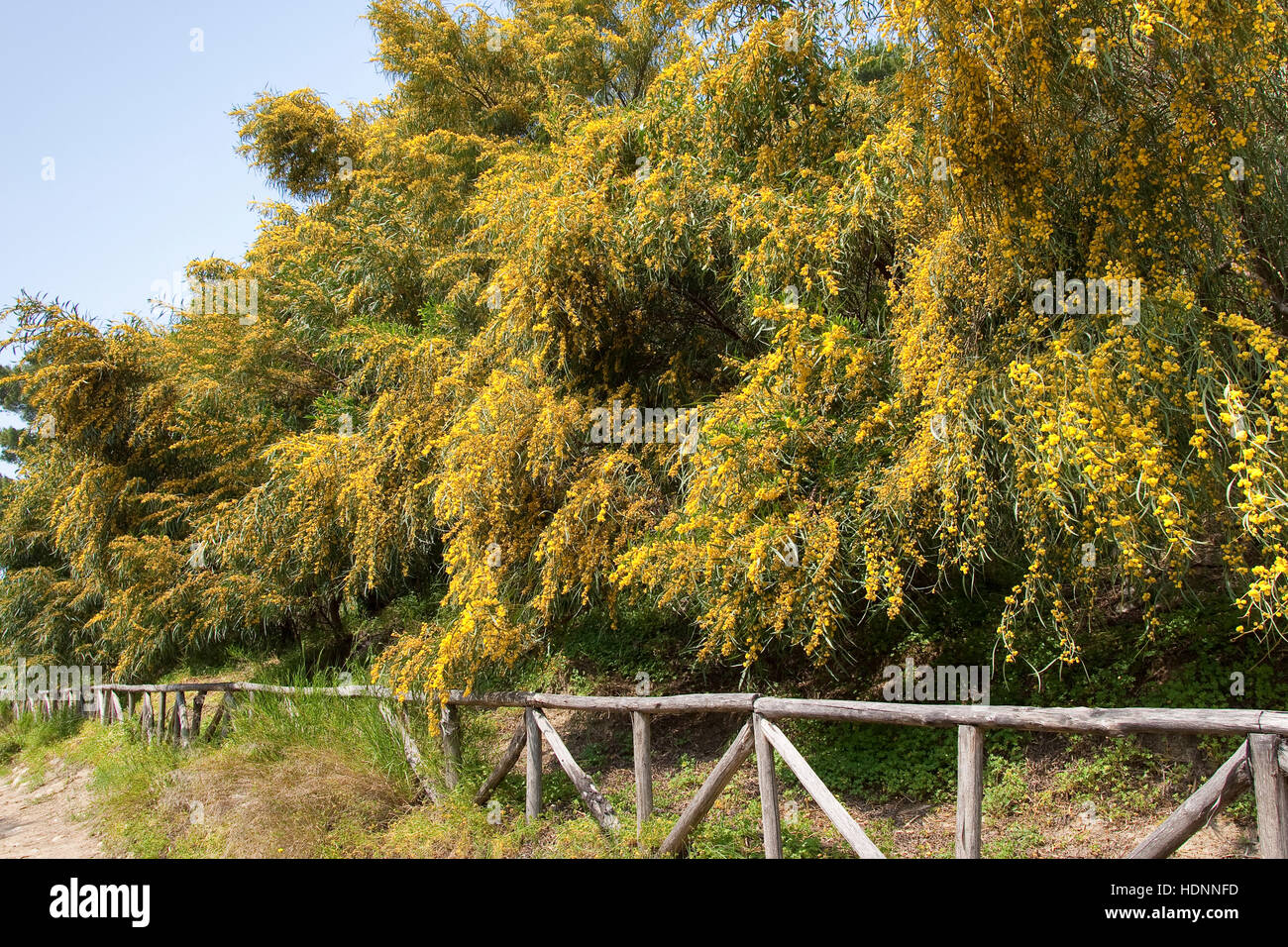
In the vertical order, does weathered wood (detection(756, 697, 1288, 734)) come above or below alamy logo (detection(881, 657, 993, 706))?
above

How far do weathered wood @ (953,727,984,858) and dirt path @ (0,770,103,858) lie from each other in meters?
7.24

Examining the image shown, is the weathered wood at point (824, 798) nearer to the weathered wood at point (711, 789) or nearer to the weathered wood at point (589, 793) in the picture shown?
the weathered wood at point (711, 789)

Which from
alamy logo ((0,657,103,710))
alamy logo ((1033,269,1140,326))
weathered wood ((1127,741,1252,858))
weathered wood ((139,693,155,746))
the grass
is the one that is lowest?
alamy logo ((0,657,103,710))

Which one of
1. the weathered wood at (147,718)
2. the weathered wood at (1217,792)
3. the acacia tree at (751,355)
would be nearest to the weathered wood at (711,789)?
the acacia tree at (751,355)

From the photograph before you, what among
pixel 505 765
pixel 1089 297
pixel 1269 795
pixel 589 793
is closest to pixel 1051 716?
pixel 1269 795

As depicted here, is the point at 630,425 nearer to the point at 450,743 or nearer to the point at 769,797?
the point at 450,743

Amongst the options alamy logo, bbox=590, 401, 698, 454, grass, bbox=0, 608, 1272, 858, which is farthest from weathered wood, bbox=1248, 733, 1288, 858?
alamy logo, bbox=590, 401, 698, 454

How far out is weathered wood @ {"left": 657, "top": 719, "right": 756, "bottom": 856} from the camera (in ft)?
15.6

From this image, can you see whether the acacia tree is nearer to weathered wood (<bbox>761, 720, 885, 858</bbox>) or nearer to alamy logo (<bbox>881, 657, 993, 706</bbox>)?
alamy logo (<bbox>881, 657, 993, 706</bbox>)

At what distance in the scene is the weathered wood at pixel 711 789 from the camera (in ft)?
15.6

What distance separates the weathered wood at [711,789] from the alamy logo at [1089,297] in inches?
112

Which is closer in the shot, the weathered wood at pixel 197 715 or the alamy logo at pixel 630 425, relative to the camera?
the alamy logo at pixel 630 425

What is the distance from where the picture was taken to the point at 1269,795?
298cm
